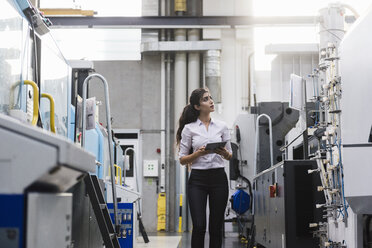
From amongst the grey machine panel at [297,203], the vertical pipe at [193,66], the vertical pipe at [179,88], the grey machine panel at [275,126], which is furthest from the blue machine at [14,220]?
the vertical pipe at [193,66]

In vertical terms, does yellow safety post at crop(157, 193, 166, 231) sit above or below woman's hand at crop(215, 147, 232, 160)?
below

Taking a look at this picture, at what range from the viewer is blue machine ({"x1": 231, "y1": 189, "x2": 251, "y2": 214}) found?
22.2 ft

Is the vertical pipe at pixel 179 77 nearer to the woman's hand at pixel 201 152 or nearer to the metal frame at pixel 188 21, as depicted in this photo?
the metal frame at pixel 188 21

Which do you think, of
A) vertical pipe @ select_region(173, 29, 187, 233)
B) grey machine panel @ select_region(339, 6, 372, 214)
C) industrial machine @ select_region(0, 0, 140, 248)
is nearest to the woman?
industrial machine @ select_region(0, 0, 140, 248)

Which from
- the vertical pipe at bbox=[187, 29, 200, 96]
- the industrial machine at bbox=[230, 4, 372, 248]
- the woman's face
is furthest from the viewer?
the vertical pipe at bbox=[187, 29, 200, 96]

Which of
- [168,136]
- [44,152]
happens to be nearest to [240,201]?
[168,136]

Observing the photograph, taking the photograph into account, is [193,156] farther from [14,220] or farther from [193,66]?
[193,66]

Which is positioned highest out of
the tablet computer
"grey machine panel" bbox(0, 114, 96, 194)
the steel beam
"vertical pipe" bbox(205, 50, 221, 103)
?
the steel beam

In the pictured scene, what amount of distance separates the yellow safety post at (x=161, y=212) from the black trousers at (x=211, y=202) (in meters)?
6.96

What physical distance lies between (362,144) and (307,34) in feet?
25.9

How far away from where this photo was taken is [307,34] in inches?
397

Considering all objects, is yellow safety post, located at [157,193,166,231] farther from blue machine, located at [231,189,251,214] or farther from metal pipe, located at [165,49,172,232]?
blue machine, located at [231,189,251,214]

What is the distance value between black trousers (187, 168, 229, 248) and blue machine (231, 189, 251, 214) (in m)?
3.33

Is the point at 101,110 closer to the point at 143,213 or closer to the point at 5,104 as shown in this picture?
the point at 143,213
